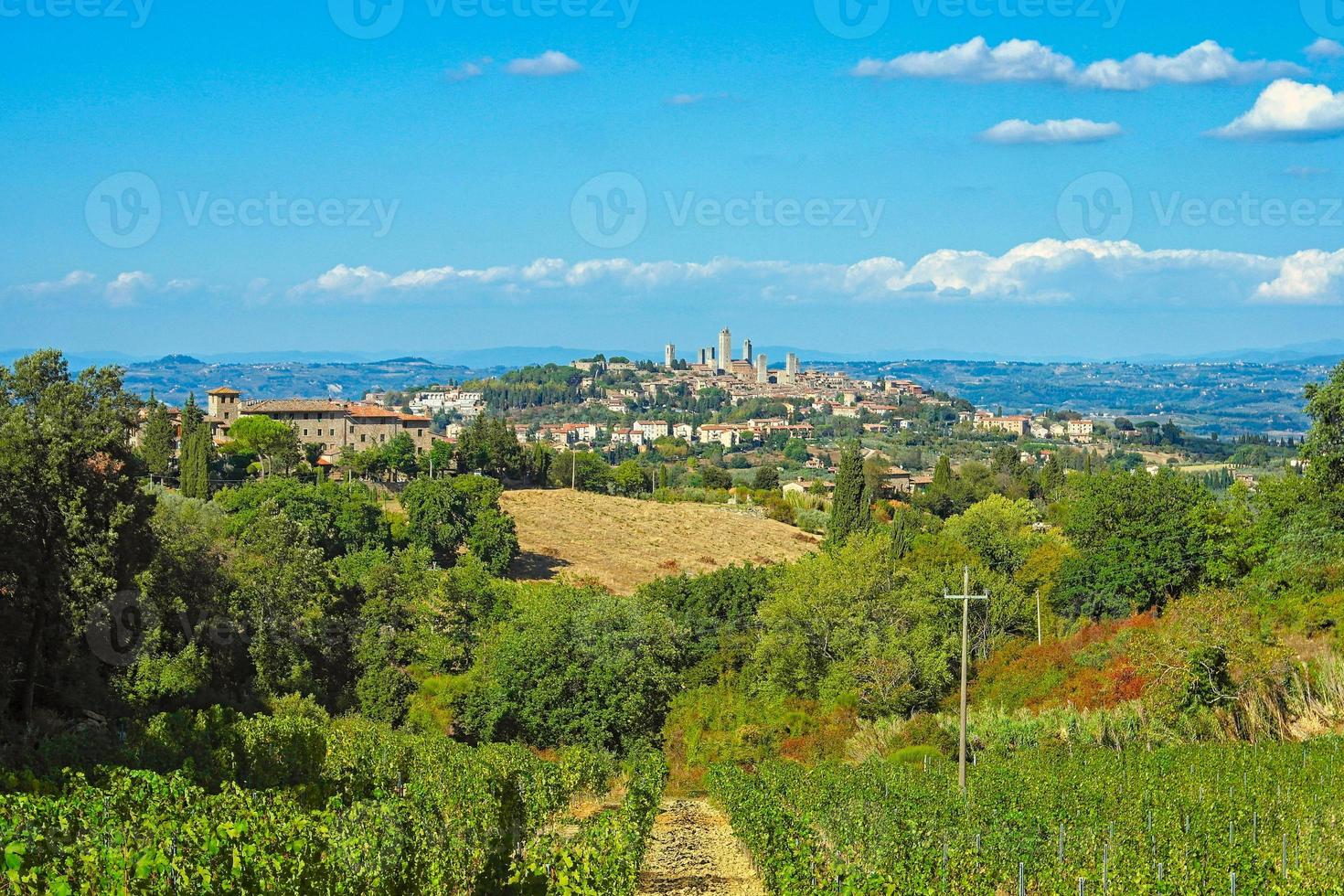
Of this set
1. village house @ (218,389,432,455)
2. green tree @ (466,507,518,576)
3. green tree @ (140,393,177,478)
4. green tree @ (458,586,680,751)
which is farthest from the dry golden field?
village house @ (218,389,432,455)

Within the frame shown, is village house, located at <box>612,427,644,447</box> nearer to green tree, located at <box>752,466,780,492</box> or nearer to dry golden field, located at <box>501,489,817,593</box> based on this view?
green tree, located at <box>752,466,780,492</box>

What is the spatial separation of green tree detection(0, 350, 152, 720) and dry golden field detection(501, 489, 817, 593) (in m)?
21.7

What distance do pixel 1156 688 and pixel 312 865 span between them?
17493 mm

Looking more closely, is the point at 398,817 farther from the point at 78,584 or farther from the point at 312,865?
the point at 78,584

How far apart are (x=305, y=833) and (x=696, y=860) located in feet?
22.1

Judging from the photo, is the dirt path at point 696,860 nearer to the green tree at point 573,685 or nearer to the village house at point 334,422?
the green tree at point 573,685

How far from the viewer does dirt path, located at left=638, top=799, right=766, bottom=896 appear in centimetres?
1485

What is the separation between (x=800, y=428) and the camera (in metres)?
184

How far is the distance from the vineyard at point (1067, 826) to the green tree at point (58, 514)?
11987 mm

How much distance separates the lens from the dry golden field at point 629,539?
49.8 m

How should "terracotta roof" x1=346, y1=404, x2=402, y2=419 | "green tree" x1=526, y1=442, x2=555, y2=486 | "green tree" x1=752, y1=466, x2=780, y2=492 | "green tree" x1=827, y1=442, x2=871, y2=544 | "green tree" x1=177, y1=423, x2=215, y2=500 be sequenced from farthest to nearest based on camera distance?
"terracotta roof" x1=346, y1=404, x2=402, y2=419
"green tree" x1=752, y1=466, x2=780, y2=492
"green tree" x1=526, y1=442, x2=555, y2=486
"green tree" x1=827, y1=442, x2=871, y2=544
"green tree" x1=177, y1=423, x2=215, y2=500

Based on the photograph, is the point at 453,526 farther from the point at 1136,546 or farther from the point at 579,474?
the point at 579,474

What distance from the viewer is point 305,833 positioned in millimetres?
11336

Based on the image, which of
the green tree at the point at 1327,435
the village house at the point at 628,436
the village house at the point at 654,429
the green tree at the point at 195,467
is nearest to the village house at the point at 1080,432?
the village house at the point at 654,429
